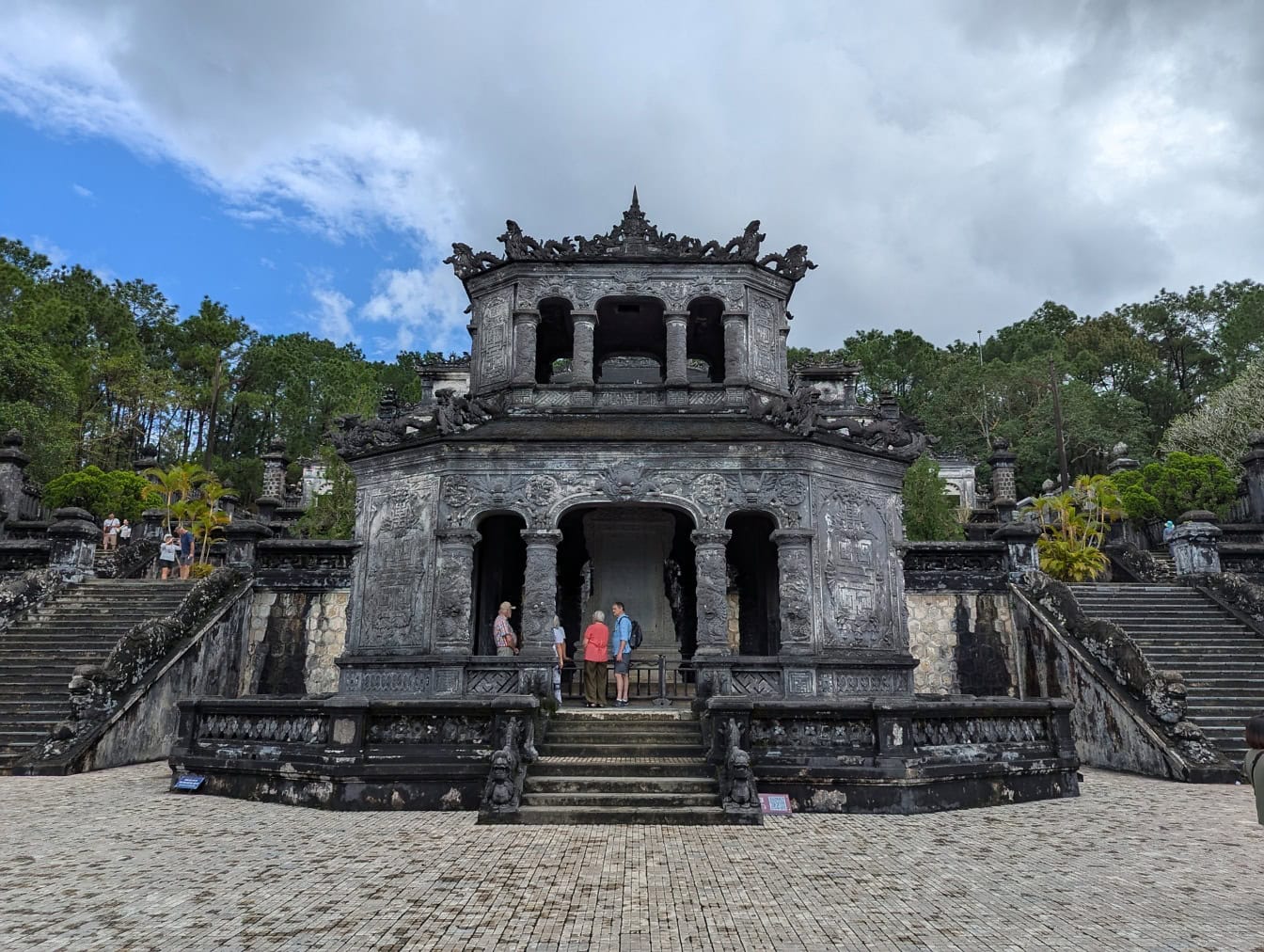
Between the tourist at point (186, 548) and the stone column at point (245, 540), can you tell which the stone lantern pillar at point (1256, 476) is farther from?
the tourist at point (186, 548)

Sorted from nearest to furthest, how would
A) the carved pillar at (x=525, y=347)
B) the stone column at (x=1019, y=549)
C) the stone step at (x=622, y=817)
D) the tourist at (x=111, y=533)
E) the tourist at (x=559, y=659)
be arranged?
the stone step at (x=622, y=817)
the tourist at (x=559, y=659)
the carved pillar at (x=525, y=347)
the stone column at (x=1019, y=549)
the tourist at (x=111, y=533)

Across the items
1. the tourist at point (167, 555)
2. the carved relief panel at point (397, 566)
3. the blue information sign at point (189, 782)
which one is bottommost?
the blue information sign at point (189, 782)

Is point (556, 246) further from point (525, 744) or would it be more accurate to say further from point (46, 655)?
point (46, 655)

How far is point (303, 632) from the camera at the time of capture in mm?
17422

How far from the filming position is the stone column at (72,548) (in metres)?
18.6

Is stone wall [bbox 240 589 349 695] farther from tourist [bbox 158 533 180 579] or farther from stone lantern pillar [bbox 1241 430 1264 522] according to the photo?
stone lantern pillar [bbox 1241 430 1264 522]

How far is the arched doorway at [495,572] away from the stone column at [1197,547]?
1547 centimetres

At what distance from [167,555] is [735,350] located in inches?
625

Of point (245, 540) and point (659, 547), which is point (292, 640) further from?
point (659, 547)

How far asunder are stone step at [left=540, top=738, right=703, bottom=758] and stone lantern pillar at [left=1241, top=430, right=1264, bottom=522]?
28.9 meters

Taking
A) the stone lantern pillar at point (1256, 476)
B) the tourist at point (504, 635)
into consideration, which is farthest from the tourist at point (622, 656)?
the stone lantern pillar at point (1256, 476)

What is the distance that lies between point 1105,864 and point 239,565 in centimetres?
1676

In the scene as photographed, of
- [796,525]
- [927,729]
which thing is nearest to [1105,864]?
[927,729]

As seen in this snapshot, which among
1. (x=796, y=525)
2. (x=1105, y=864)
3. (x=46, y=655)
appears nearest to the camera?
(x=1105, y=864)
